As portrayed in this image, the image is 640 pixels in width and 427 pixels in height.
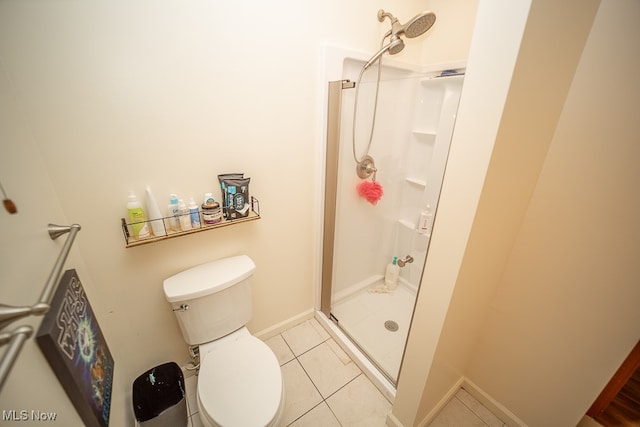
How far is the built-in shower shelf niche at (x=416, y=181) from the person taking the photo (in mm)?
1894

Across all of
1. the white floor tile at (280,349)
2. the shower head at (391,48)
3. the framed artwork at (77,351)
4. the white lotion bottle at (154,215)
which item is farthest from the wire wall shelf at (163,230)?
the shower head at (391,48)

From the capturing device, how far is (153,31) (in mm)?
872

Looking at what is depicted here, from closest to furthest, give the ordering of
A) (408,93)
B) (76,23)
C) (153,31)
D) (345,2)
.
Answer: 1. (76,23)
2. (153,31)
3. (345,2)
4. (408,93)

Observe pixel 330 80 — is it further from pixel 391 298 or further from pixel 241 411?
pixel 391 298

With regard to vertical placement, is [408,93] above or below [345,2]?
below

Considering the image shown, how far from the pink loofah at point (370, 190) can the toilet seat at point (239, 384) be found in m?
1.15

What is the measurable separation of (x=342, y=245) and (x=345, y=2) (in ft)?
4.73

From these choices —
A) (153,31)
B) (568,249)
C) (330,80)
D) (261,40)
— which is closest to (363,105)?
(330,80)

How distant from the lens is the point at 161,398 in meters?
1.13

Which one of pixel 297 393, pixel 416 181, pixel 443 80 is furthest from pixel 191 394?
pixel 443 80

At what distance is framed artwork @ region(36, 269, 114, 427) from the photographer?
57 centimetres

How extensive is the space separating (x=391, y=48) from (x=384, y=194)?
97 centimetres

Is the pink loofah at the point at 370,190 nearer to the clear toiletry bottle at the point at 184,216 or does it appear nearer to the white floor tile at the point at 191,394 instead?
the clear toiletry bottle at the point at 184,216

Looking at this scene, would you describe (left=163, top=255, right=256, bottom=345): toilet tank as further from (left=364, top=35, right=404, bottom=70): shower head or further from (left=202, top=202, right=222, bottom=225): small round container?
(left=364, top=35, right=404, bottom=70): shower head
